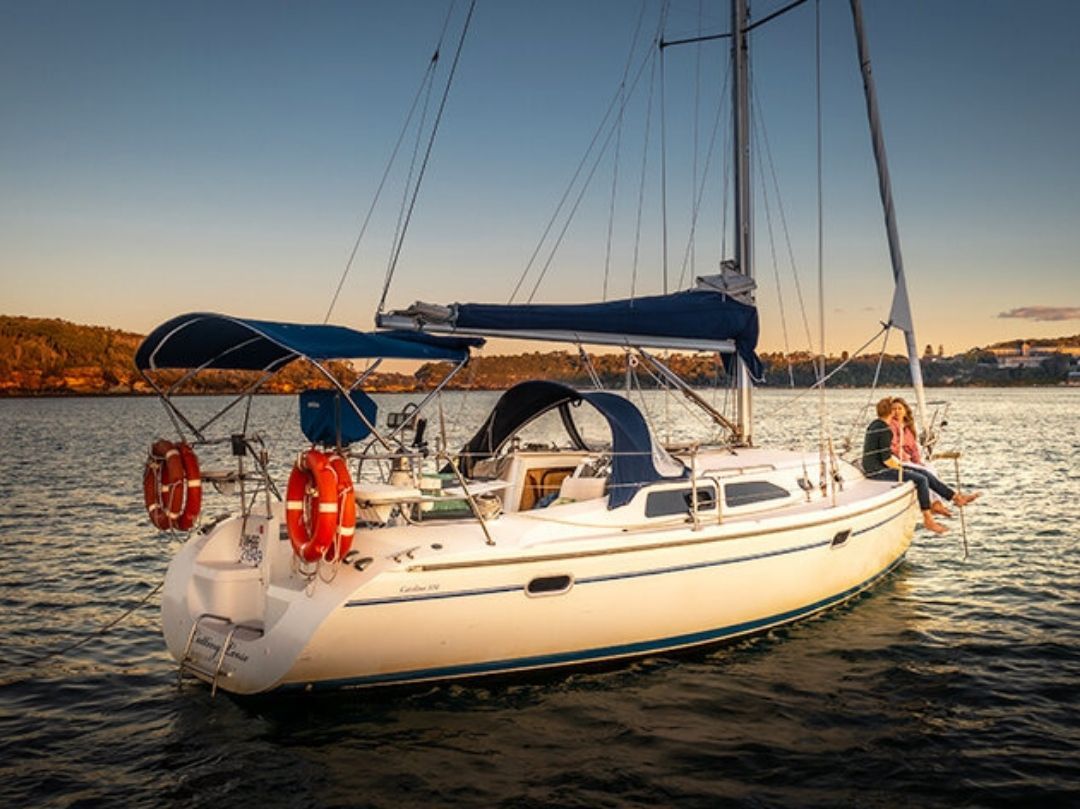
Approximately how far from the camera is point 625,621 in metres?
8.36

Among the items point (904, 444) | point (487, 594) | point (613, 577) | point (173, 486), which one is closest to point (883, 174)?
point (904, 444)

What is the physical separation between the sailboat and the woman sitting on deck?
124 cm

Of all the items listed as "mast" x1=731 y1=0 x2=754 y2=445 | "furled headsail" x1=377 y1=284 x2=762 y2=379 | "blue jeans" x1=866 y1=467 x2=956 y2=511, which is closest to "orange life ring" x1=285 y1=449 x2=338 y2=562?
"furled headsail" x1=377 y1=284 x2=762 y2=379

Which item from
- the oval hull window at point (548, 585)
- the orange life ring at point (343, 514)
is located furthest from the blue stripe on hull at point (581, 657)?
the orange life ring at point (343, 514)

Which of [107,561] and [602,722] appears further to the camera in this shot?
[107,561]

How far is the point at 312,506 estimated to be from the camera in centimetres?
700

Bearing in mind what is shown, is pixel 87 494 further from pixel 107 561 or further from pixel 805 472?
pixel 805 472

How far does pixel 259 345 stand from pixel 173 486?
61.5 inches

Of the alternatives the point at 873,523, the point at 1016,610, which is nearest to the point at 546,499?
the point at 873,523

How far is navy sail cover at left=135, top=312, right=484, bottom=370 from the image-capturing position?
7336 millimetres

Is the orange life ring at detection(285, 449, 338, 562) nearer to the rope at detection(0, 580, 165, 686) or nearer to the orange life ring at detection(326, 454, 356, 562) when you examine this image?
the orange life ring at detection(326, 454, 356, 562)

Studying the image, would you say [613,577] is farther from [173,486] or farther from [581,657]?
[173,486]

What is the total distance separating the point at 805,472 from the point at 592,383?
111 inches

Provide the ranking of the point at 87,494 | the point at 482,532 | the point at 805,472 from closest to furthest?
the point at 482,532
the point at 805,472
the point at 87,494
